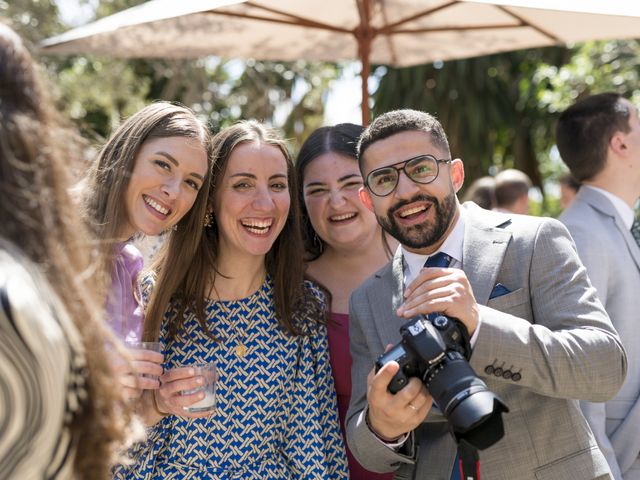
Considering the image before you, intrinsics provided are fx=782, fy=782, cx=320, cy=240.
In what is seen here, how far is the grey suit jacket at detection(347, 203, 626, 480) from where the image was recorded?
227cm

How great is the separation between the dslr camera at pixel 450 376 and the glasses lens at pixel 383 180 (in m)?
0.57

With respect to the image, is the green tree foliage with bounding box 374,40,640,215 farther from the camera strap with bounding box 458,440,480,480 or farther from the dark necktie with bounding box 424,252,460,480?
the camera strap with bounding box 458,440,480,480

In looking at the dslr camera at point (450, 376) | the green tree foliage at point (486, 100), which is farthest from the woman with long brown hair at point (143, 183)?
the green tree foliage at point (486, 100)

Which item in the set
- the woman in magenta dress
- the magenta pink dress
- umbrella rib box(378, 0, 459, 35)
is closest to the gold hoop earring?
the woman in magenta dress

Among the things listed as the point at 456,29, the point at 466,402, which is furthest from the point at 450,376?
the point at 456,29

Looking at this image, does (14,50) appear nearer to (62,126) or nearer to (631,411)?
(62,126)

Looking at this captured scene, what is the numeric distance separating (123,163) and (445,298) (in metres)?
1.59

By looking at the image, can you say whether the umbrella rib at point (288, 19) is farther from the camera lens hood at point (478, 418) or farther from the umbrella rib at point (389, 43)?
the camera lens hood at point (478, 418)

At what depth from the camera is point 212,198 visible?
3.36 meters

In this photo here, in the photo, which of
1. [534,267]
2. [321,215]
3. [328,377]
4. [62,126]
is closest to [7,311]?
[62,126]

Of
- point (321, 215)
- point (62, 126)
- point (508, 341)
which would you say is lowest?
point (321, 215)

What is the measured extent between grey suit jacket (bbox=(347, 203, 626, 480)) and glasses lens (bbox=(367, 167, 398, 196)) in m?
0.30

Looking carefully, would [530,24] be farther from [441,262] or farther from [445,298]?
[445,298]

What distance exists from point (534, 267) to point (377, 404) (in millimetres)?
659
